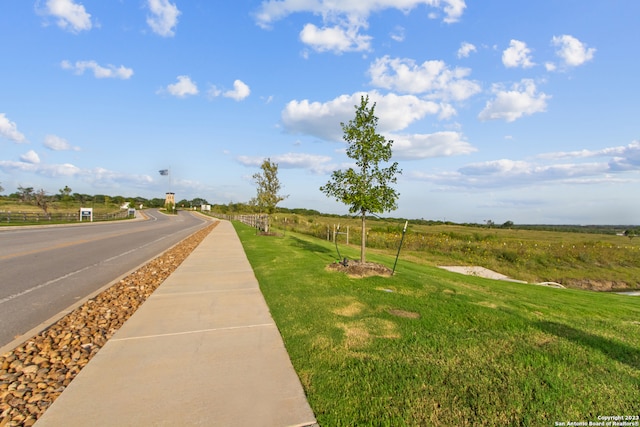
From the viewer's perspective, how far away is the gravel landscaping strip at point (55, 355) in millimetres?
3004

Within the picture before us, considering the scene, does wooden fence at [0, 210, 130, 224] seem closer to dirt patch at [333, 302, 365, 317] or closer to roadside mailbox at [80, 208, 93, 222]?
roadside mailbox at [80, 208, 93, 222]

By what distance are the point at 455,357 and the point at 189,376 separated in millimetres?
2912

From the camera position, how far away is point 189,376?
3332 millimetres

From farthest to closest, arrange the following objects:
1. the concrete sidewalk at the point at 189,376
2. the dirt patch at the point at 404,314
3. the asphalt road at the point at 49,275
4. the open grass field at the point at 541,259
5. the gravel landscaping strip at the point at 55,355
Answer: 1. the open grass field at the point at 541,259
2. the asphalt road at the point at 49,275
3. the dirt patch at the point at 404,314
4. the gravel landscaping strip at the point at 55,355
5. the concrete sidewalk at the point at 189,376

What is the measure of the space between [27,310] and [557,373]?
798 cm

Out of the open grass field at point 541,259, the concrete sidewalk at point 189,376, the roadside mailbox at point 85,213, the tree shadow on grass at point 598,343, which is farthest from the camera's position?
the roadside mailbox at point 85,213

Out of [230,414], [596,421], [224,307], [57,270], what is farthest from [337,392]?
[57,270]

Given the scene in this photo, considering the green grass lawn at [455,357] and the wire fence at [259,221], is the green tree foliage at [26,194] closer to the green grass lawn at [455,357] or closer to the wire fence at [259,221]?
the wire fence at [259,221]

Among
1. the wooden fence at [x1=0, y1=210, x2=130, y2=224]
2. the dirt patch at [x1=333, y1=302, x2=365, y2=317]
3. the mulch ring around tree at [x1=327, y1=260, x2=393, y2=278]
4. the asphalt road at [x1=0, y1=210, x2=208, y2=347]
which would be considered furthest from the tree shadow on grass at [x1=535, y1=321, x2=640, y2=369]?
the wooden fence at [x1=0, y1=210, x2=130, y2=224]

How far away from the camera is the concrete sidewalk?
2.69 m

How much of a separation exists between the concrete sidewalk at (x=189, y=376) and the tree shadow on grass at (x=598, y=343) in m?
3.75

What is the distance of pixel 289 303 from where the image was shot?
5938 mm

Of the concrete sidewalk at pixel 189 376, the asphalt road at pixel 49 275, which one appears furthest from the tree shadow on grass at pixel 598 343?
the asphalt road at pixel 49 275

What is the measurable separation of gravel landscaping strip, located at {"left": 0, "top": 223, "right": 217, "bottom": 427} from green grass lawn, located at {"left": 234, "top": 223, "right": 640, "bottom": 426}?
240 cm
